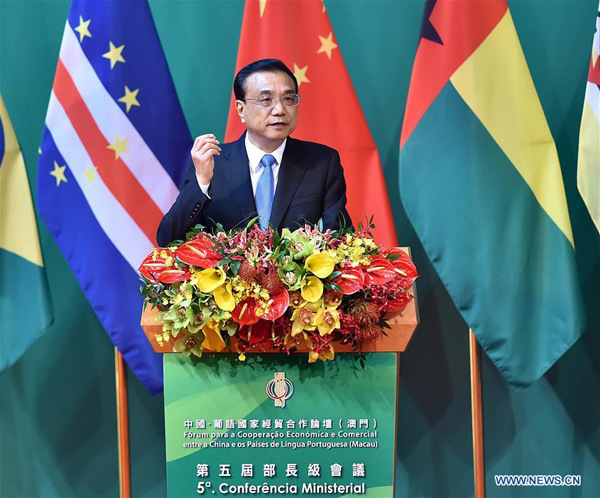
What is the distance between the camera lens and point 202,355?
178 cm

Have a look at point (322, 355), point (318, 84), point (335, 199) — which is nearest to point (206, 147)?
point (335, 199)

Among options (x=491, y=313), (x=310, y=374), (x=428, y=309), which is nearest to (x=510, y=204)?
(x=491, y=313)

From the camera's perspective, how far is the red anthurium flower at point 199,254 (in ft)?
5.59

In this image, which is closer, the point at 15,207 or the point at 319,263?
the point at 319,263

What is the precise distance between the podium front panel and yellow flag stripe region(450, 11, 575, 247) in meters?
1.26

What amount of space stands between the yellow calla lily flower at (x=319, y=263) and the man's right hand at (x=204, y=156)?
62 centimetres

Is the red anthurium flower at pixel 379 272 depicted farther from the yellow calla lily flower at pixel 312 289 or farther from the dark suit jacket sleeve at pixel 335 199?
the dark suit jacket sleeve at pixel 335 199

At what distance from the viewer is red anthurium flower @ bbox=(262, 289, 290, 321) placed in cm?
165

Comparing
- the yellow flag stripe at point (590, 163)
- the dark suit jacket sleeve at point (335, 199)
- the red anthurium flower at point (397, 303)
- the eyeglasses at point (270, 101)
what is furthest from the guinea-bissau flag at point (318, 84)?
the red anthurium flower at point (397, 303)

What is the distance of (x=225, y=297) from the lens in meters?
1.67

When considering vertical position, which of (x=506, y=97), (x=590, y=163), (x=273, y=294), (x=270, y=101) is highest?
(x=506, y=97)

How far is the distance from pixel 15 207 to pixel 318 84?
1.21 meters

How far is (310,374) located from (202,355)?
0.25 meters

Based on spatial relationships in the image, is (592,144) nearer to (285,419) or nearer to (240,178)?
(240,178)
